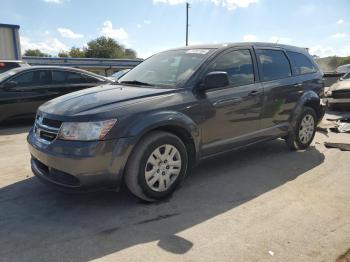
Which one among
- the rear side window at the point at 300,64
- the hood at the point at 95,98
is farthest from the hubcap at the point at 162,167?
the rear side window at the point at 300,64

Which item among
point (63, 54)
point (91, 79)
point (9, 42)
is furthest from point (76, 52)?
point (91, 79)

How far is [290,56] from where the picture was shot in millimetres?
6500

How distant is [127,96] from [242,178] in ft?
6.39

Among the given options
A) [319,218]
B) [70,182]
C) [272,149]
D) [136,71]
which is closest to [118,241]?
[70,182]

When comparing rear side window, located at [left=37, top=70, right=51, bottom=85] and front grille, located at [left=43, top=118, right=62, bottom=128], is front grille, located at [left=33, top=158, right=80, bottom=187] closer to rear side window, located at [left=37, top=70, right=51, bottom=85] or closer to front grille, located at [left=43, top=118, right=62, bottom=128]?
front grille, located at [left=43, top=118, right=62, bottom=128]

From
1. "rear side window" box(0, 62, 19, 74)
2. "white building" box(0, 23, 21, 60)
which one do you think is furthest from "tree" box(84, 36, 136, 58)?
"rear side window" box(0, 62, 19, 74)

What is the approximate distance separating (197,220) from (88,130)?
4.56 ft

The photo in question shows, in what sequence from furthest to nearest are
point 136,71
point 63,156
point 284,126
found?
point 284,126 < point 136,71 < point 63,156

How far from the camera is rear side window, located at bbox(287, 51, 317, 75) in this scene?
6.49m

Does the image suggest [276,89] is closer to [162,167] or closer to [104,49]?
[162,167]

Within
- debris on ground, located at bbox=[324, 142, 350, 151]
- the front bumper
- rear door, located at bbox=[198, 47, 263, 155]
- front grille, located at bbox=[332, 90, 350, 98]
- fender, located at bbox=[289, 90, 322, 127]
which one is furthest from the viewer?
front grille, located at bbox=[332, 90, 350, 98]

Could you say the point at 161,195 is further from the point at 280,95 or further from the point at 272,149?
the point at 272,149

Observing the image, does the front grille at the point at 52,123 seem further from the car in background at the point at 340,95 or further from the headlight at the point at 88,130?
the car in background at the point at 340,95

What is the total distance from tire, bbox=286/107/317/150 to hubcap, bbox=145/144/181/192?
2.72m
